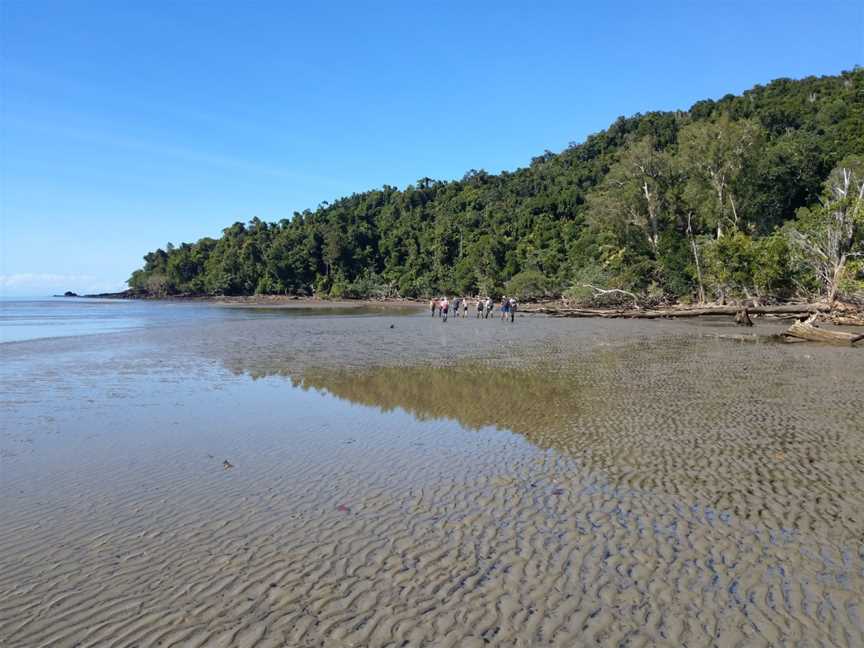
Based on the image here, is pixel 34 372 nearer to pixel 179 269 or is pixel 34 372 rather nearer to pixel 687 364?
pixel 687 364

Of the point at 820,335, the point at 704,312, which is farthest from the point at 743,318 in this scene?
the point at 820,335

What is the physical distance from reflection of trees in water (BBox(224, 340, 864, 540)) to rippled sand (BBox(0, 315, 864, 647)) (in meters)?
0.07

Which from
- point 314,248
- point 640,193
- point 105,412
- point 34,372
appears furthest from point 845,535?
point 314,248

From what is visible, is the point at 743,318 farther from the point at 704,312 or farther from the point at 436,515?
the point at 436,515

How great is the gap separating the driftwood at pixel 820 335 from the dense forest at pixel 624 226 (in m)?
12.2

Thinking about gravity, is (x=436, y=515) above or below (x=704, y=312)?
below

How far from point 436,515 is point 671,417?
657cm

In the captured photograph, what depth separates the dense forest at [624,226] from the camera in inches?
1689

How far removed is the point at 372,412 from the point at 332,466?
11.5ft

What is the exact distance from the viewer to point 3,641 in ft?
13.3

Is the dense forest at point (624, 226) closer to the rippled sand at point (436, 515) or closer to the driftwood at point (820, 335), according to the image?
the driftwood at point (820, 335)

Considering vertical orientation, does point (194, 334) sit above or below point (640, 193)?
below

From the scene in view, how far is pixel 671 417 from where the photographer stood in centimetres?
1077

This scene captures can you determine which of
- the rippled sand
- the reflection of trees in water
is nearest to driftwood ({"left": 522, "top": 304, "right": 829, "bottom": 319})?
the reflection of trees in water
